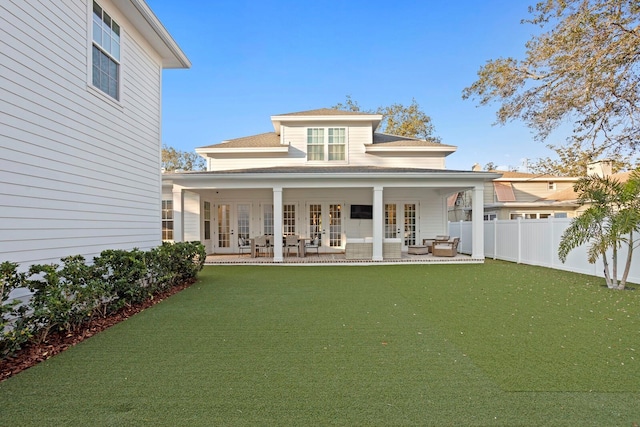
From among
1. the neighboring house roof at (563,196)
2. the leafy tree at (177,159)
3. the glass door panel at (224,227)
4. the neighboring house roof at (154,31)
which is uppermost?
the leafy tree at (177,159)

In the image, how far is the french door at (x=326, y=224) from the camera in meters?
13.8

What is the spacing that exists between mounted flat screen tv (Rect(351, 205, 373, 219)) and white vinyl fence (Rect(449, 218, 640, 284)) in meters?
4.78

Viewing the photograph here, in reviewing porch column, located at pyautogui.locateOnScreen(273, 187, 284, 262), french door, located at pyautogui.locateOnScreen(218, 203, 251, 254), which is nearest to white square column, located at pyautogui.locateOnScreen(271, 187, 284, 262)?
porch column, located at pyautogui.locateOnScreen(273, 187, 284, 262)

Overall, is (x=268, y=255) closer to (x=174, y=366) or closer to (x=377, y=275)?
(x=377, y=275)

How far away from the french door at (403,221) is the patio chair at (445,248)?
1.64m

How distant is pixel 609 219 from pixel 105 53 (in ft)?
34.8

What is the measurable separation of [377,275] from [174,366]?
6.53m

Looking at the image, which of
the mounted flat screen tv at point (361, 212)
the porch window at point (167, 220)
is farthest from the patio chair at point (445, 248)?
the porch window at point (167, 220)

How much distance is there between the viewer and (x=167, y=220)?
13008 mm

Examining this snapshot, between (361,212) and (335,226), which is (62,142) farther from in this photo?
(361,212)

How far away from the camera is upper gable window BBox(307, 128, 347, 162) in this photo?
14.0 m

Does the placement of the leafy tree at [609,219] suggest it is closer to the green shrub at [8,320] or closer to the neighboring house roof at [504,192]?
the green shrub at [8,320]

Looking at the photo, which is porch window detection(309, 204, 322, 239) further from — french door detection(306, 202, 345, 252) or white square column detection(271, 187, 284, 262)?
white square column detection(271, 187, 284, 262)

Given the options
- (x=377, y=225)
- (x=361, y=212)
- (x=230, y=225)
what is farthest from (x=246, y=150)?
(x=377, y=225)
